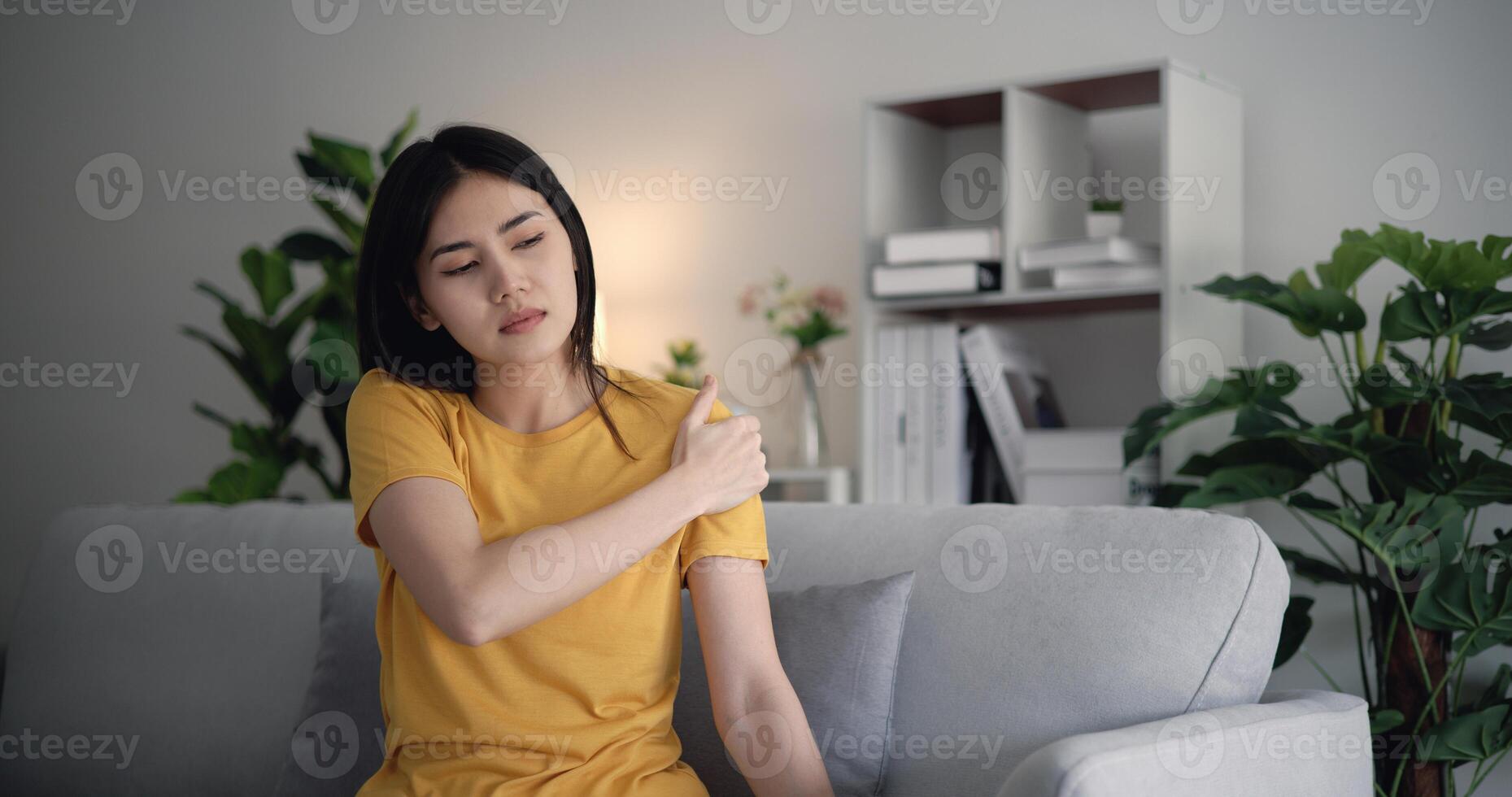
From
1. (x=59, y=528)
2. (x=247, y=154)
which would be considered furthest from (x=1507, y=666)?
(x=247, y=154)

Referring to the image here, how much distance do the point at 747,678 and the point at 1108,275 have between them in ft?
4.71

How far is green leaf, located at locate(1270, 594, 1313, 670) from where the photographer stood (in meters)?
2.16

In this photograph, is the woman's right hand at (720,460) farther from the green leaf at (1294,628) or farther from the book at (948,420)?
the book at (948,420)

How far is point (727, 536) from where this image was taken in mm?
1345

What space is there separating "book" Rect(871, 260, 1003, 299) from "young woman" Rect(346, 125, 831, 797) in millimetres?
1295

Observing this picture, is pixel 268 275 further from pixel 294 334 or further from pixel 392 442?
pixel 392 442

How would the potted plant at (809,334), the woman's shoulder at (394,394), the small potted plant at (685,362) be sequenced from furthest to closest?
the small potted plant at (685,362)
the potted plant at (809,334)
the woman's shoulder at (394,394)

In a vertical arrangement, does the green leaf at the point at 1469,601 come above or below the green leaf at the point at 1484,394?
below

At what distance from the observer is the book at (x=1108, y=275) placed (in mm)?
2477

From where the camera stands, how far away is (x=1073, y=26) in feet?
9.55

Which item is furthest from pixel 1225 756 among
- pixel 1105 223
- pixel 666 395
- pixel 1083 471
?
pixel 1105 223

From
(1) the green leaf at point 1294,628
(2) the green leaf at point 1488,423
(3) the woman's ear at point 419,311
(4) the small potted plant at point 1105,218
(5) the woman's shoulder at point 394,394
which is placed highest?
(4) the small potted plant at point 1105,218

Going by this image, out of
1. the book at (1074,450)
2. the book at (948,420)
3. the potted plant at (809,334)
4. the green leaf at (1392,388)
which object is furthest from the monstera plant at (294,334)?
the green leaf at (1392,388)

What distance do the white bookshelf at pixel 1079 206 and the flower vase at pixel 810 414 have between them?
0.27 metres
